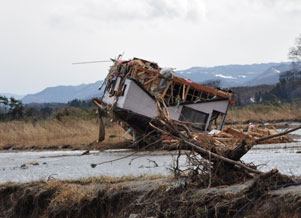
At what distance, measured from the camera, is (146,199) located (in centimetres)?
502

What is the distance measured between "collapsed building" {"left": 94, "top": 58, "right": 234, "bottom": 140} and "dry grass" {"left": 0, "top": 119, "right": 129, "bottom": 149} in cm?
265

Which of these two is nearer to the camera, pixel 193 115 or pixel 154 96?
pixel 154 96

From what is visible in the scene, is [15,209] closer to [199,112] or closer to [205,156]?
[205,156]

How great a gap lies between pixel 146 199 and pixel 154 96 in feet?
35.8

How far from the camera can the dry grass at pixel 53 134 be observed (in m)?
19.8

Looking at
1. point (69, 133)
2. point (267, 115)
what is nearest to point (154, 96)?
point (69, 133)

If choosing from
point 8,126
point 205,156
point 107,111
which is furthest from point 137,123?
point 205,156

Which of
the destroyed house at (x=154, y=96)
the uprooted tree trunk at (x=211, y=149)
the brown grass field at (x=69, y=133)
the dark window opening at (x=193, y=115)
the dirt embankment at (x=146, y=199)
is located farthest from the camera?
the brown grass field at (x=69, y=133)

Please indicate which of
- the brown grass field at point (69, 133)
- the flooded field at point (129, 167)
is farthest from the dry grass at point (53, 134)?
the flooded field at point (129, 167)

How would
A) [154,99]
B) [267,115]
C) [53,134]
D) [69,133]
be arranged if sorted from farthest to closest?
[267,115], [53,134], [69,133], [154,99]

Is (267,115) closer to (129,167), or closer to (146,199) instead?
(129,167)

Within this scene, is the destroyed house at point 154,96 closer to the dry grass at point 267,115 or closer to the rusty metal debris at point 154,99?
the rusty metal debris at point 154,99

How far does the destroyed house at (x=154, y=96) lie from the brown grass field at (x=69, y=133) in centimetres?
209

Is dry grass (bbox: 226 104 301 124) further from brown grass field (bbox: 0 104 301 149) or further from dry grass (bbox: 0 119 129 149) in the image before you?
dry grass (bbox: 0 119 129 149)
